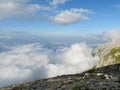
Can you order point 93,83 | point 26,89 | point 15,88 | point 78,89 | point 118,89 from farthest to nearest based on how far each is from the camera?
point 15,88 < point 26,89 < point 93,83 < point 78,89 < point 118,89

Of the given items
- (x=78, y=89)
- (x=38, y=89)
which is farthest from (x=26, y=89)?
(x=78, y=89)

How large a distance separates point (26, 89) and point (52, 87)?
2.90m

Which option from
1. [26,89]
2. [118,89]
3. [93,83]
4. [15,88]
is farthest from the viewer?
[15,88]

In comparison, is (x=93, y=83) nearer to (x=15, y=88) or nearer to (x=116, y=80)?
(x=116, y=80)

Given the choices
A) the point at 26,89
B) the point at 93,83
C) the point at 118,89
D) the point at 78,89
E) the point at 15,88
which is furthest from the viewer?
the point at 15,88

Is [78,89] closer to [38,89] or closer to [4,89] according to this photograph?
[38,89]

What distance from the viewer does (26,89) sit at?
30.0 meters

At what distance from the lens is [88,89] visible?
25.6m

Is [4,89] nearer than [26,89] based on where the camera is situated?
No

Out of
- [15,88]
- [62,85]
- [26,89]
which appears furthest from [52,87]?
[15,88]

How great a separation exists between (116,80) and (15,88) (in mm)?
10506

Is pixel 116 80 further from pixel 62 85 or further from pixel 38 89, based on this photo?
pixel 38 89

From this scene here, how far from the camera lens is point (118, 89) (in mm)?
24141

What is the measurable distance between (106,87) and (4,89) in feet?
41.3
